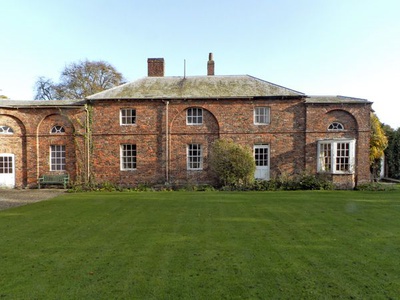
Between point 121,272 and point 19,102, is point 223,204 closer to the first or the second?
point 121,272

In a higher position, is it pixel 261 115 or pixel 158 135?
pixel 261 115

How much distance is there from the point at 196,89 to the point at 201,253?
1526 cm

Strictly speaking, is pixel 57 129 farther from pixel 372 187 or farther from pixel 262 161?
pixel 372 187

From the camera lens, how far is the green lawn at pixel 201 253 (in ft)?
14.3

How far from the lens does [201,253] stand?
5.87 meters

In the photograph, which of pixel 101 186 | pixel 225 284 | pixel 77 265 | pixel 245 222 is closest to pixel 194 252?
pixel 225 284

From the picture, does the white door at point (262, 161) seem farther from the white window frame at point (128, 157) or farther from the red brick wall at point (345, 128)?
the white window frame at point (128, 157)

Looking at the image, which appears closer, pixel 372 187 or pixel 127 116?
pixel 372 187

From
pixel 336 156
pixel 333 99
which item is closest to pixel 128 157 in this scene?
pixel 336 156

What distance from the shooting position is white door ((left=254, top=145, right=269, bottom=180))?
18.8 m

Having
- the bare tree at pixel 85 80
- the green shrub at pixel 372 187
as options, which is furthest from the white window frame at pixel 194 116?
the bare tree at pixel 85 80

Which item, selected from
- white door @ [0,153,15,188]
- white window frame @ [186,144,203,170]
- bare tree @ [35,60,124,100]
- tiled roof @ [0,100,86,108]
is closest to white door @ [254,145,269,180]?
white window frame @ [186,144,203,170]

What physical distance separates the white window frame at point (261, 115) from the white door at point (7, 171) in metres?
17.2

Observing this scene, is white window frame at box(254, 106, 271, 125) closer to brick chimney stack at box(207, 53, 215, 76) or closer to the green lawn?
brick chimney stack at box(207, 53, 215, 76)
